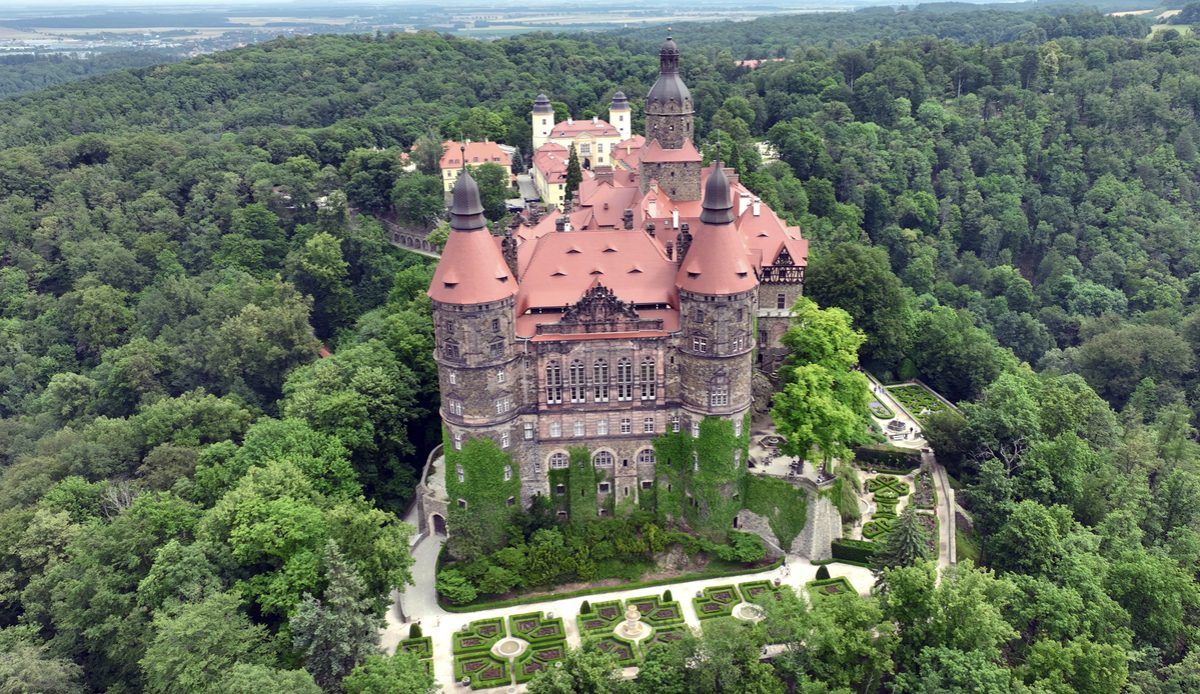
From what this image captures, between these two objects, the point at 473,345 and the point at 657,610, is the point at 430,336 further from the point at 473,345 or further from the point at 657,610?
the point at 657,610

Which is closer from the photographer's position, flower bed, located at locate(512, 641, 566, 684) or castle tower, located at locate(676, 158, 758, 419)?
flower bed, located at locate(512, 641, 566, 684)

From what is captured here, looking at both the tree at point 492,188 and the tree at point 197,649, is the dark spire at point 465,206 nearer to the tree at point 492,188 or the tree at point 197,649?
the tree at point 197,649

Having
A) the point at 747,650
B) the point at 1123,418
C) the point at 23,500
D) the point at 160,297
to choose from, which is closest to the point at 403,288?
the point at 160,297

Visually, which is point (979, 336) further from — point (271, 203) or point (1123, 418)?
point (271, 203)

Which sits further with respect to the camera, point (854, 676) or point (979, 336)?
point (979, 336)

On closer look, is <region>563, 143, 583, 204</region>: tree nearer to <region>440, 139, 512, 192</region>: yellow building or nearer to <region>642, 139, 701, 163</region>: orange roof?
<region>440, 139, 512, 192</region>: yellow building

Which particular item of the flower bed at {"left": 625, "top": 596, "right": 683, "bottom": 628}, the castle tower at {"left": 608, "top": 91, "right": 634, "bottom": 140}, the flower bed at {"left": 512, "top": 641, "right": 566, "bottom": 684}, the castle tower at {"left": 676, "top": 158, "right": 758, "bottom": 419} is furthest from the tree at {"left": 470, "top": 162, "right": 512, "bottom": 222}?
the flower bed at {"left": 512, "top": 641, "right": 566, "bottom": 684}

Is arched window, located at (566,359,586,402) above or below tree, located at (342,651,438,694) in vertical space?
above
